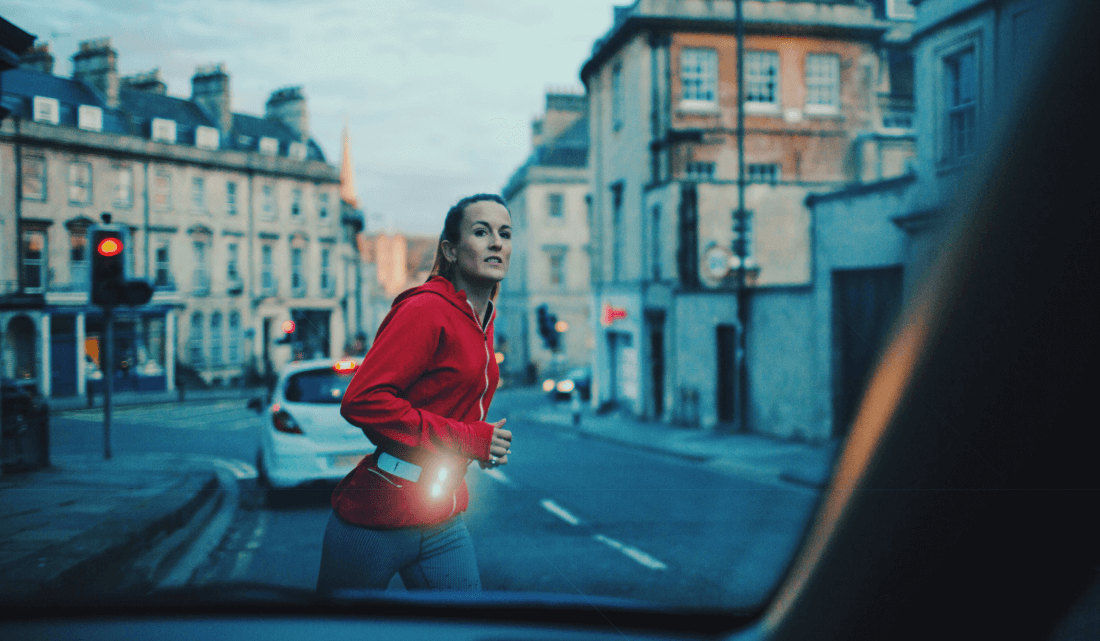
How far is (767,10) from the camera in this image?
2201 mm

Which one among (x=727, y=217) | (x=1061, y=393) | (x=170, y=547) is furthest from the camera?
(x=727, y=217)

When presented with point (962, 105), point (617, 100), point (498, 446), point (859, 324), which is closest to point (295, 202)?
point (498, 446)

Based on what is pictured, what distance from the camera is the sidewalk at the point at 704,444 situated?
1.75 m

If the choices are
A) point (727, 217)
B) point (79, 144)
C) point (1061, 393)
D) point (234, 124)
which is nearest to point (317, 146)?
point (234, 124)

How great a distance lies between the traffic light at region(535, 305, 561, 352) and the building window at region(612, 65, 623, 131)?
3.20ft

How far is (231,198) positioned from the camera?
195cm

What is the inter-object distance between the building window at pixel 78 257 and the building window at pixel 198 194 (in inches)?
9.7

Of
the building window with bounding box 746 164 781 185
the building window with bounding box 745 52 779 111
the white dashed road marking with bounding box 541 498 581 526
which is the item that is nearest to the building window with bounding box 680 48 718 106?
the building window with bounding box 745 52 779 111

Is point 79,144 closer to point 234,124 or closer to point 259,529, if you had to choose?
point 234,124

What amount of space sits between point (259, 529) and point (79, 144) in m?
1.49

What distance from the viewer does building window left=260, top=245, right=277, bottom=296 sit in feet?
6.46

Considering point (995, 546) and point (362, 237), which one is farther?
point (362, 237)

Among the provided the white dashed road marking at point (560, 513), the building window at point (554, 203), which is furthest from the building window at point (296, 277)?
the white dashed road marking at point (560, 513)

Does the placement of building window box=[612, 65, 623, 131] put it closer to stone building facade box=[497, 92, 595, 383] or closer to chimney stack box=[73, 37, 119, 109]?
stone building facade box=[497, 92, 595, 383]
